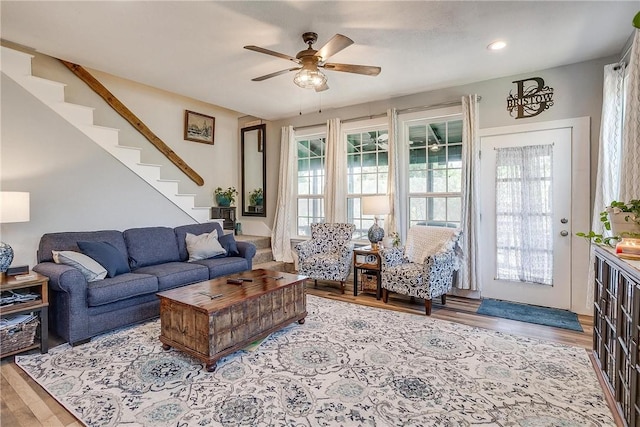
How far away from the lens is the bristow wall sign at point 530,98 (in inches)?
147

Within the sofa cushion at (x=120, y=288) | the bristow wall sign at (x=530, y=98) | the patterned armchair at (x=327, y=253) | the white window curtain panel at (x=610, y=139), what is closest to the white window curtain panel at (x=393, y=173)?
the patterned armchair at (x=327, y=253)

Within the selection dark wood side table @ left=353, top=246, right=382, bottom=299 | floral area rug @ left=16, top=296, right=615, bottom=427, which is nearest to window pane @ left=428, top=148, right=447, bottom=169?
dark wood side table @ left=353, top=246, right=382, bottom=299

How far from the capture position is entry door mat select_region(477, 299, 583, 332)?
10.9 feet

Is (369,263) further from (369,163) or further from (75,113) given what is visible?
(75,113)

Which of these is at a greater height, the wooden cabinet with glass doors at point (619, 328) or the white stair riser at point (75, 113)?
the white stair riser at point (75, 113)

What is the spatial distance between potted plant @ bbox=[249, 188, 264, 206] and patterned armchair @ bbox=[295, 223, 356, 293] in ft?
4.99

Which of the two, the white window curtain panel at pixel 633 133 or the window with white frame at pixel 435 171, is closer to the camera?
the white window curtain panel at pixel 633 133

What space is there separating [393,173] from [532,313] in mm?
2354

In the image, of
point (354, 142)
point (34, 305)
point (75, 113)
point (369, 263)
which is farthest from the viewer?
point (354, 142)

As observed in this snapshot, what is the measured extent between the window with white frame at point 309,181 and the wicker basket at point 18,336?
3.80 metres

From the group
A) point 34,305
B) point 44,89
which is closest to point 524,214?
point 34,305

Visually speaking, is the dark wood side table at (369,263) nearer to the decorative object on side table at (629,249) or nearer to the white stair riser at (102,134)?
the decorative object on side table at (629,249)

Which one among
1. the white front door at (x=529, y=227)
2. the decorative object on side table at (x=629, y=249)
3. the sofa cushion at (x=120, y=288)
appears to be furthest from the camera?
the white front door at (x=529, y=227)

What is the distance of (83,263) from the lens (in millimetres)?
2996
